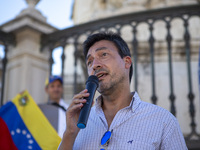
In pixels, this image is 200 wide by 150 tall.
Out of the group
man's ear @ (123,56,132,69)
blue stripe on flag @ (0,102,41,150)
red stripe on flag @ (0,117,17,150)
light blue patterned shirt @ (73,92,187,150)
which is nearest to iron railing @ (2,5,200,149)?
blue stripe on flag @ (0,102,41,150)

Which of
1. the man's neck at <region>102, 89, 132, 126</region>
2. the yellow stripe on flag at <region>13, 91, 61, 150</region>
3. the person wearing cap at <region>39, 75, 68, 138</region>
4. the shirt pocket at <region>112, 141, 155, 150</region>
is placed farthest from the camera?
the person wearing cap at <region>39, 75, 68, 138</region>

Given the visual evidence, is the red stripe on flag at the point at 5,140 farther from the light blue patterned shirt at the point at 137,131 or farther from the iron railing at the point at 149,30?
the light blue patterned shirt at the point at 137,131

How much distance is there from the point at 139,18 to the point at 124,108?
340cm

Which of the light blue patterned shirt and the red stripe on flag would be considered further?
the red stripe on flag

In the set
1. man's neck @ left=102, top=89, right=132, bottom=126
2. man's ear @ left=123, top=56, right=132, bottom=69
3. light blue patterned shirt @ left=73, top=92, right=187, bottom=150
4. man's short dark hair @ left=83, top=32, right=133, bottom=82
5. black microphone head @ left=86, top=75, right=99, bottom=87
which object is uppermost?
man's short dark hair @ left=83, top=32, right=133, bottom=82

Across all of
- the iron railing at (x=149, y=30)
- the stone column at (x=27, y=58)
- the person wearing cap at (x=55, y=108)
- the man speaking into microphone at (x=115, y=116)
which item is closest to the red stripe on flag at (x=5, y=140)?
the person wearing cap at (x=55, y=108)

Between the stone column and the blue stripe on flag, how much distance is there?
1133 millimetres

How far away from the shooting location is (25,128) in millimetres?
3789

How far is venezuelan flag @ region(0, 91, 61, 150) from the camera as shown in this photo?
137 inches

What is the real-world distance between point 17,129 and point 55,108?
0.63m

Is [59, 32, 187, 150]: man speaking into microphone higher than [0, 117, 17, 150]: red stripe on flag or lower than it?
higher

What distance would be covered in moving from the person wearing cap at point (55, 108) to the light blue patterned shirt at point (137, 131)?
79.6 inches

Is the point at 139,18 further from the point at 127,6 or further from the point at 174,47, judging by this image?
the point at 127,6

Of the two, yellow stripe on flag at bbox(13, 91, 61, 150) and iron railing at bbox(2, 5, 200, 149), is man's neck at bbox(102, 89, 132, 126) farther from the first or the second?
iron railing at bbox(2, 5, 200, 149)
